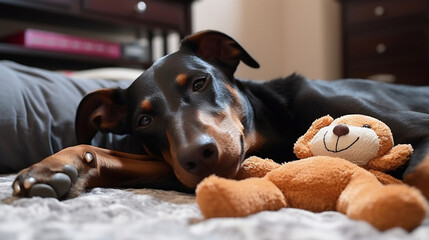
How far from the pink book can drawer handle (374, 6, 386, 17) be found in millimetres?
2185

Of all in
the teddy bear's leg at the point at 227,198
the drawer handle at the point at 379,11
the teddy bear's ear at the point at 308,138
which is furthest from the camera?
the drawer handle at the point at 379,11

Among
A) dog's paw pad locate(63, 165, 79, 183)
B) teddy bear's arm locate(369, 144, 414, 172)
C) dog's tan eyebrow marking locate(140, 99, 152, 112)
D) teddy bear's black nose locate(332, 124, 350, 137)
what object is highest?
teddy bear's black nose locate(332, 124, 350, 137)

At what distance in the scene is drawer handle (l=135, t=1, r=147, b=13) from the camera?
301 cm

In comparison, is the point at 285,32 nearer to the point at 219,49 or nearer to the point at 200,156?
the point at 219,49

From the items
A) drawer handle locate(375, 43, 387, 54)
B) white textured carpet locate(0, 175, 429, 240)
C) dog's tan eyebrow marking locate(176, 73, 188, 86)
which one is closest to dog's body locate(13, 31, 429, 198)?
dog's tan eyebrow marking locate(176, 73, 188, 86)

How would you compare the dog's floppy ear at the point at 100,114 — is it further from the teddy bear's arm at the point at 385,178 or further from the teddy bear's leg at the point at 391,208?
the teddy bear's leg at the point at 391,208

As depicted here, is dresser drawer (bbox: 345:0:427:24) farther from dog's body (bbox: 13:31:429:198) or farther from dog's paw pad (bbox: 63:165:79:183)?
dog's paw pad (bbox: 63:165:79:183)

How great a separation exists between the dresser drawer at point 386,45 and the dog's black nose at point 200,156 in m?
3.06

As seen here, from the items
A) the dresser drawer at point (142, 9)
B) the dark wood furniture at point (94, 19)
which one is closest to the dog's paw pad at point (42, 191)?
the dark wood furniture at point (94, 19)

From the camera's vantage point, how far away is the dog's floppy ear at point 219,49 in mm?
1438

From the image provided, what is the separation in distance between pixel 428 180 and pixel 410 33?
3.00 metres

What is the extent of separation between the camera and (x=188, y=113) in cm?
111

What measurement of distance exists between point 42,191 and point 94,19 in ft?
7.05

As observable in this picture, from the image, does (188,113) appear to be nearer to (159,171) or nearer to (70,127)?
(159,171)
